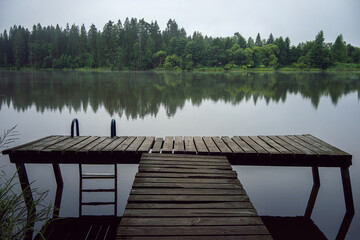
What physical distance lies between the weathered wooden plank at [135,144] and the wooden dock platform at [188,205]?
698 millimetres

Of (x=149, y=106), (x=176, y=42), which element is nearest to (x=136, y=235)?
(x=149, y=106)

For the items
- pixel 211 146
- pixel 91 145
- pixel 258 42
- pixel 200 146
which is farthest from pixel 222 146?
pixel 258 42

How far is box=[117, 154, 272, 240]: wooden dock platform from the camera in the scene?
10.7 ft

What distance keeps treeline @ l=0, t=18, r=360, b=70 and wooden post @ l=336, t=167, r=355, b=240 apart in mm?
91744

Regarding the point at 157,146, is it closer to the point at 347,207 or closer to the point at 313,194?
the point at 313,194

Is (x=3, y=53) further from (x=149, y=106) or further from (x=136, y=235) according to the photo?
(x=136, y=235)

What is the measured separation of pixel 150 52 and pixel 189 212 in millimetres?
98804

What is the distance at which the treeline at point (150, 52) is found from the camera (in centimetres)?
9794

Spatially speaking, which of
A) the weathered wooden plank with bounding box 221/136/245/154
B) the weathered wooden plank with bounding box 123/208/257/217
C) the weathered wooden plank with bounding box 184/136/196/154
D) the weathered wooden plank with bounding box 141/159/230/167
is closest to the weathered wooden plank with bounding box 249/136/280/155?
the weathered wooden plank with bounding box 221/136/245/154

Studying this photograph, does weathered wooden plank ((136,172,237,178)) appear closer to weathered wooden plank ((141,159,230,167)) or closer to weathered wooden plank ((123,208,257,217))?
weathered wooden plank ((141,159,230,167))

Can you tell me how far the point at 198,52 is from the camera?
3900 inches

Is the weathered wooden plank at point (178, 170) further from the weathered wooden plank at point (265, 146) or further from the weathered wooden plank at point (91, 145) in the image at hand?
the weathered wooden plank at point (91, 145)

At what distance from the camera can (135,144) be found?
6.69 metres

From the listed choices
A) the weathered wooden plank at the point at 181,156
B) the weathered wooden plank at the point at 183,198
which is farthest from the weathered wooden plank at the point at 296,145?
the weathered wooden plank at the point at 183,198
